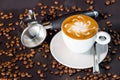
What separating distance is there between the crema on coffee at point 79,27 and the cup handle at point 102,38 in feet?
0.07

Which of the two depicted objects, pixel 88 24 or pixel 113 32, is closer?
pixel 88 24

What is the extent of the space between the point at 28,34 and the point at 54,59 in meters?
0.11

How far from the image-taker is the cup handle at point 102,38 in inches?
34.5

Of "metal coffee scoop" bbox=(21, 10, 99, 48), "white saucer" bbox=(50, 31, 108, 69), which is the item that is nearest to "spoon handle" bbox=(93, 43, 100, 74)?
"white saucer" bbox=(50, 31, 108, 69)

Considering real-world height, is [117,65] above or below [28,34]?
below

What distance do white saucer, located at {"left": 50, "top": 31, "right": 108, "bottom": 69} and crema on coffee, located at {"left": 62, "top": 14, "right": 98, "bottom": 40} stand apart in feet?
0.25

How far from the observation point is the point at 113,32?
1.00m

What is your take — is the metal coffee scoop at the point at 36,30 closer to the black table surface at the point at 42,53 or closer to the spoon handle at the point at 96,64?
the black table surface at the point at 42,53

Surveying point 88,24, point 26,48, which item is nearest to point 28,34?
point 26,48

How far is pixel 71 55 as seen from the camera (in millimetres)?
920

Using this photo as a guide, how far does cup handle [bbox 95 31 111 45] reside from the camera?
0.88 meters

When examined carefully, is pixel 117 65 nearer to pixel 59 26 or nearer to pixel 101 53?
pixel 101 53

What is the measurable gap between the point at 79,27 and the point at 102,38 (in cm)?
7

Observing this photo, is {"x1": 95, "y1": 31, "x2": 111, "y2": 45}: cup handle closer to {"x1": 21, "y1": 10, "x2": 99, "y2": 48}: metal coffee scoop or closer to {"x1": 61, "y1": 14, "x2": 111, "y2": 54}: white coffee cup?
{"x1": 61, "y1": 14, "x2": 111, "y2": 54}: white coffee cup
